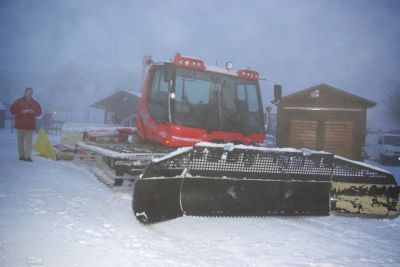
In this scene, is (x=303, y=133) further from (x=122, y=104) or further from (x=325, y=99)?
(x=122, y=104)

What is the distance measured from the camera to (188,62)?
18.9 feet

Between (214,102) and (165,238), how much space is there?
297cm

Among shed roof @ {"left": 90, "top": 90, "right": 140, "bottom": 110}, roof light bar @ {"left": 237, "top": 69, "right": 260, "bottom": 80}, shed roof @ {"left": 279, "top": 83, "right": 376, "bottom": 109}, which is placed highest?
shed roof @ {"left": 90, "top": 90, "right": 140, "bottom": 110}

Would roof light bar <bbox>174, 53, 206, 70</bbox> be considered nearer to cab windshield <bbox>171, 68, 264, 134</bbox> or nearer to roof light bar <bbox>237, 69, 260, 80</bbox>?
cab windshield <bbox>171, 68, 264, 134</bbox>

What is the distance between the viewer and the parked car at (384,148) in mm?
18422

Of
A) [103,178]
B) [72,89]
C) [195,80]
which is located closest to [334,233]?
[195,80]

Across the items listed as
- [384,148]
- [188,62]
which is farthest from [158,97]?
[384,148]

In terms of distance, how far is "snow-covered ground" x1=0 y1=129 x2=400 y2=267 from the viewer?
3066 millimetres

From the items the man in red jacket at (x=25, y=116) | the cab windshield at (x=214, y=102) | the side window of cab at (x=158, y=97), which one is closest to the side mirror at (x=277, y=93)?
the cab windshield at (x=214, y=102)

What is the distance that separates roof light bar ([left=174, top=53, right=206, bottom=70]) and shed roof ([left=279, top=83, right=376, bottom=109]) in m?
11.3

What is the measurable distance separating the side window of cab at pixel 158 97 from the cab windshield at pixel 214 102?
0.26 m

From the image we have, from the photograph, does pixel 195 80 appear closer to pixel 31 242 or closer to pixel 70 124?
pixel 31 242

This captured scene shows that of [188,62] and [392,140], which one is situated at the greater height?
[188,62]

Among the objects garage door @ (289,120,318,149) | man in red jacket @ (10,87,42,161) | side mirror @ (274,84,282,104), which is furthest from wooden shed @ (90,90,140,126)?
side mirror @ (274,84,282,104)
